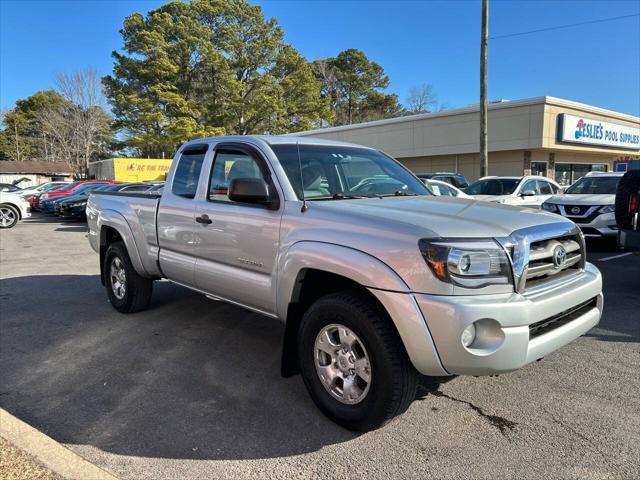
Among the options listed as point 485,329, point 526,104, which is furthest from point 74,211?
point 526,104

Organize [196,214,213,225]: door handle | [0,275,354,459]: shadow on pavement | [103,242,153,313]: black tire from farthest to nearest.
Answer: [103,242,153,313]: black tire
[196,214,213,225]: door handle
[0,275,354,459]: shadow on pavement

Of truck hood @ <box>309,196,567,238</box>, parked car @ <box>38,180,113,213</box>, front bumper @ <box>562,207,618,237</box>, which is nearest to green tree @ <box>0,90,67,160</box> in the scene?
parked car @ <box>38,180,113,213</box>

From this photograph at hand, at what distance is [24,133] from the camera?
231ft

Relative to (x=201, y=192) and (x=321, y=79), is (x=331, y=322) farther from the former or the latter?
(x=321, y=79)

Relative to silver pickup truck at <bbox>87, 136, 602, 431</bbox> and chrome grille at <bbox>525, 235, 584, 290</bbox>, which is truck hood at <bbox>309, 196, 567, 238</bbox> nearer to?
silver pickup truck at <bbox>87, 136, 602, 431</bbox>

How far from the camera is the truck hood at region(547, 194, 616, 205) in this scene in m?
10.1

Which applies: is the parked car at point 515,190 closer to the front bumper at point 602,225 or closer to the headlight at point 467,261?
the front bumper at point 602,225

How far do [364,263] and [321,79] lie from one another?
2328 inches

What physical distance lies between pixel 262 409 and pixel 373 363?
103cm

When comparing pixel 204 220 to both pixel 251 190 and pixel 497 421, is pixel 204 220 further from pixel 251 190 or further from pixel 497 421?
pixel 497 421

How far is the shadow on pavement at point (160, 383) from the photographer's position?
3115 millimetres

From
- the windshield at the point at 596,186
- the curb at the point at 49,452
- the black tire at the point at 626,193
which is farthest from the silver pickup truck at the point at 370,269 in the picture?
the windshield at the point at 596,186

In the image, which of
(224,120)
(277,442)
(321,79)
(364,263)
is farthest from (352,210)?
(321,79)

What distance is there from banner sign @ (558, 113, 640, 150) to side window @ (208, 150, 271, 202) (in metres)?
23.7
